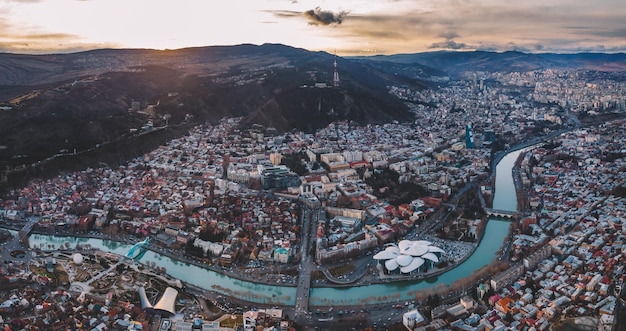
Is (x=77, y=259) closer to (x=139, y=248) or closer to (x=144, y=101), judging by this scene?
(x=139, y=248)

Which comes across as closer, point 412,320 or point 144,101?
point 412,320

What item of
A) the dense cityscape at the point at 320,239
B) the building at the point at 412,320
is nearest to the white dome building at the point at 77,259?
the dense cityscape at the point at 320,239

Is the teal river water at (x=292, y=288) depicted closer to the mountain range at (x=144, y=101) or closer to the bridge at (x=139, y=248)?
the bridge at (x=139, y=248)

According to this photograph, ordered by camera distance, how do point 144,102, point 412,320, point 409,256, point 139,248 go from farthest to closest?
point 144,102 < point 139,248 < point 409,256 < point 412,320

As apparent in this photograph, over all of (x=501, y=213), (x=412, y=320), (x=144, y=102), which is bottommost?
(x=412, y=320)

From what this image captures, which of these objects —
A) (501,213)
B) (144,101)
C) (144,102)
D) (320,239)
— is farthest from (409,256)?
(144,101)

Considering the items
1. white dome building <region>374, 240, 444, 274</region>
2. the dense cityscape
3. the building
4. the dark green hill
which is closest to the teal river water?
the dense cityscape
